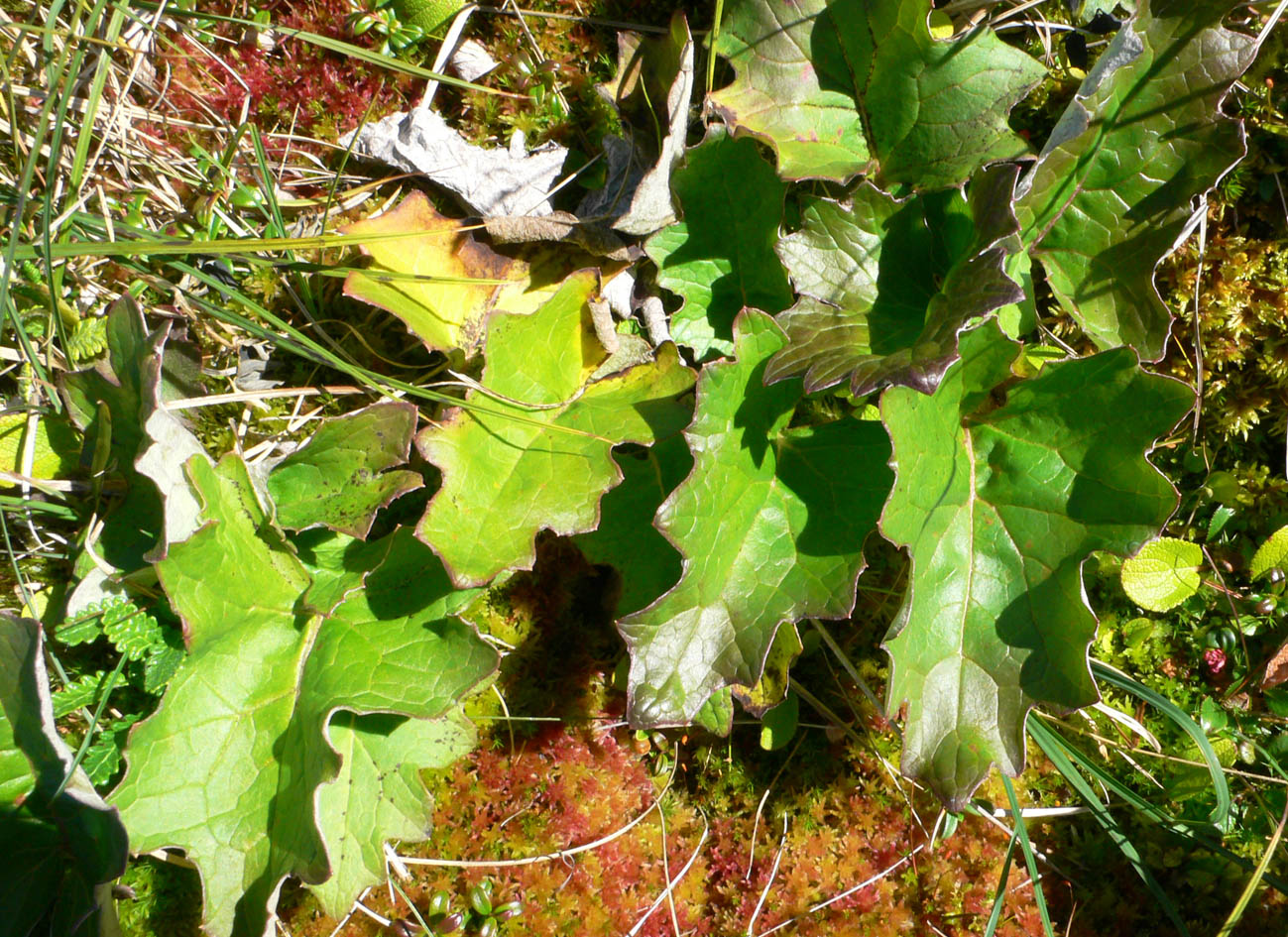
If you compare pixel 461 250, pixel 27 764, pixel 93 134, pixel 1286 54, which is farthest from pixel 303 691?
pixel 1286 54

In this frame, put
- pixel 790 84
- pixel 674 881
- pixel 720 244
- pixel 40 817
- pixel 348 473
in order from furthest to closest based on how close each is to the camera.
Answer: pixel 674 881
pixel 720 244
pixel 790 84
pixel 348 473
pixel 40 817

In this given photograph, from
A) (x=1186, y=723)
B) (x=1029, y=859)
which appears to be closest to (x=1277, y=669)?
(x=1186, y=723)

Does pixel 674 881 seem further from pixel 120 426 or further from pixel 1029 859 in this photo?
pixel 120 426

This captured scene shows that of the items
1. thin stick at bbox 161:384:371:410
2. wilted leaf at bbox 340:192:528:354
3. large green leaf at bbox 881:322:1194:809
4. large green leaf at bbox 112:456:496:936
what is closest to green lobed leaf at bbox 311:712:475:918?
large green leaf at bbox 112:456:496:936

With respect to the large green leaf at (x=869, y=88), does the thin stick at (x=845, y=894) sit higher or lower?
lower

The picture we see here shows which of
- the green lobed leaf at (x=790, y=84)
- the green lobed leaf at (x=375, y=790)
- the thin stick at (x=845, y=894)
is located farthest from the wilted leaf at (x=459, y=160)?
the thin stick at (x=845, y=894)

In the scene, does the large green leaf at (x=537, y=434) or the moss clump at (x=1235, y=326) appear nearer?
the large green leaf at (x=537, y=434)

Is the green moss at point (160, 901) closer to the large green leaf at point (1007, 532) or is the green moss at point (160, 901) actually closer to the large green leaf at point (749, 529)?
the large green leaf at point (749, 529)
